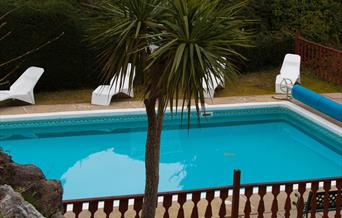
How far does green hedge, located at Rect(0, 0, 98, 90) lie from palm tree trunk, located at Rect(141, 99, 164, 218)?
30.1 feet

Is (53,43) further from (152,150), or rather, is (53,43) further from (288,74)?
(152,150)

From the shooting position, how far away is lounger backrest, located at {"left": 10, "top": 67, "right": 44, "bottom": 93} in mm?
13484

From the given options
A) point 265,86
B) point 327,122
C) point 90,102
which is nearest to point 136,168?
point 90,102

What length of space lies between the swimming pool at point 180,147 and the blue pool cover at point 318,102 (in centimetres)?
25

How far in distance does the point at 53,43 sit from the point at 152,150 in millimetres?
9540

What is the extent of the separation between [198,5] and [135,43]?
0.69 metres

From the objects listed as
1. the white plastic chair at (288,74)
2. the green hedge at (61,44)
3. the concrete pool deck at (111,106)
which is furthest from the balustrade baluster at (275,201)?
the white plastic chair at (288,74)

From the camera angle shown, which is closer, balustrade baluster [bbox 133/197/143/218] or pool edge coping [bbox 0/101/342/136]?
balustrade baluster [bbox 133/197/143/218]

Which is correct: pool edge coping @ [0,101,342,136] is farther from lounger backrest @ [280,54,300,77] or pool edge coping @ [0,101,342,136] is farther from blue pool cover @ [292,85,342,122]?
lounger backrest @ [280,54,300,77]

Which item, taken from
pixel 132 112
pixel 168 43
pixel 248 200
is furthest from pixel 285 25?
pixel 168 43

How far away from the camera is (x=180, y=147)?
12688 mm

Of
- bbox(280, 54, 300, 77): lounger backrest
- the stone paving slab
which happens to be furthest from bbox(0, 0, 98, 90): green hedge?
bbox(280, 54, 300, 77): lounger backrest

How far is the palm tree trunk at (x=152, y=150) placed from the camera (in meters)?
5.56

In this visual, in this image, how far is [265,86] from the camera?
16047 mm
